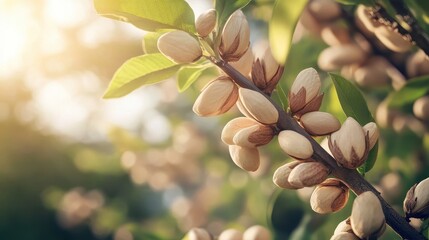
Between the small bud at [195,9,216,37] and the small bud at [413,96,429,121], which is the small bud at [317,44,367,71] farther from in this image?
the small bud at [195,9,216,37]

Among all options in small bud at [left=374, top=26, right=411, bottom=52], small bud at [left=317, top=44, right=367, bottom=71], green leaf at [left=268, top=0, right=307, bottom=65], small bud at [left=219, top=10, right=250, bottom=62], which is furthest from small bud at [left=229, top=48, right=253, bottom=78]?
small bud at [left=317, top=44, right=367, bottom=71]

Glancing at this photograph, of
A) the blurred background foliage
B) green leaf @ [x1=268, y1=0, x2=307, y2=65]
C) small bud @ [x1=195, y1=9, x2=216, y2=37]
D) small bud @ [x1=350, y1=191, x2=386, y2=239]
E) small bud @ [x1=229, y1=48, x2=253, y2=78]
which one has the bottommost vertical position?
the blurred background foliage

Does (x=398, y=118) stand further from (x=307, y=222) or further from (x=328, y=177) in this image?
(x=328, y=177)

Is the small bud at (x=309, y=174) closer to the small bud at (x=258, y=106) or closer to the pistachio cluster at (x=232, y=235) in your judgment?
the small bud at (x=258, y=106)

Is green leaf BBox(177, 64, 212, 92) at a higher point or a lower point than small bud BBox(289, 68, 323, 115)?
lower

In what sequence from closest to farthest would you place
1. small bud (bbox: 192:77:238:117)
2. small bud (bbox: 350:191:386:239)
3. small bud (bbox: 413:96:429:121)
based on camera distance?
small bud (bbox: 350:191:386:239) < small bud (bbox: 192:77:238:117) < small bud (bbox: 413:96:429:121)

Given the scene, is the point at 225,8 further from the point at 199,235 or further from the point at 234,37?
the point at 199,235
